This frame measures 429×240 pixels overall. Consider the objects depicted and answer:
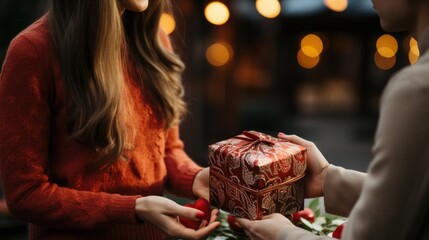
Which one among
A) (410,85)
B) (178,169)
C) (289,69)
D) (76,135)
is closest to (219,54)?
(289,69)

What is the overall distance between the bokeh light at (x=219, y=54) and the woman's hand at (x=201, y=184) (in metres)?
8.81

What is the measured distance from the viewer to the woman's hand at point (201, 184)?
7.37 ft

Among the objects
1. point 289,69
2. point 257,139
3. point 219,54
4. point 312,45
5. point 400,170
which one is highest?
point 400,170

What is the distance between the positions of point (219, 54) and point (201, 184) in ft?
33.6

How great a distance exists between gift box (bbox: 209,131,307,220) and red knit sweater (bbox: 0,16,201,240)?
0.30 m

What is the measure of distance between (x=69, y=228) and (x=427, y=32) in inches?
50.2

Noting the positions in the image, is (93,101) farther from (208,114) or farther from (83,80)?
(208,114)

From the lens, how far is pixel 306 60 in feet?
59.1

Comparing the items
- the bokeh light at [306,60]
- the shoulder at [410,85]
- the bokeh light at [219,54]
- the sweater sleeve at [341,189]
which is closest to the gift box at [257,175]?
the sweater sleeve at [341,189]

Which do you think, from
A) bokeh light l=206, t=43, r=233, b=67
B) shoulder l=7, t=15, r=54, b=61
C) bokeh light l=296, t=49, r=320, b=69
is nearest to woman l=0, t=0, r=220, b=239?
shoulder l=7, t=15, r=54, b=61

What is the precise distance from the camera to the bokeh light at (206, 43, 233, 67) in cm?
1133

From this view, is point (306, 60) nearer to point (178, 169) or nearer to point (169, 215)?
point (178, 169)

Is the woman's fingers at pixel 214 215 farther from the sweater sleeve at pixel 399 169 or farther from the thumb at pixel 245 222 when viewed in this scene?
the sweater sleeve at pixel 399 169

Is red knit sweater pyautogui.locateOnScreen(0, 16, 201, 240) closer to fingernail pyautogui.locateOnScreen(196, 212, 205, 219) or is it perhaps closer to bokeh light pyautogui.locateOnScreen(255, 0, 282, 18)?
fingernail pyautogui.locateOnScreen(196, 212, 205, 219)
